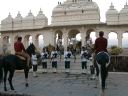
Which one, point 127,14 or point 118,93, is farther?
point 127,14

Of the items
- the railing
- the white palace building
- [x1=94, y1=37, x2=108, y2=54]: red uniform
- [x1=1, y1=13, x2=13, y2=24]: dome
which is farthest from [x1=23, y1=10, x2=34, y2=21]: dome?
[x1=94, y1=37, x2=108, y2=54]: red uniform

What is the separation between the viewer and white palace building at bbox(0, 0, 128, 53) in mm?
41469

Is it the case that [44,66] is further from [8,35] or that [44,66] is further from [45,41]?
A: [8,35]

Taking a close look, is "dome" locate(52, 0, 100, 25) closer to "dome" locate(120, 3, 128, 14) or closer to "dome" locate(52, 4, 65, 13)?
"dome" locate(52, 4, 65, 13)

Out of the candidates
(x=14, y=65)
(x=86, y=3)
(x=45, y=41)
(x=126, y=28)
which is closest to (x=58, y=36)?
(x=45, y=41)

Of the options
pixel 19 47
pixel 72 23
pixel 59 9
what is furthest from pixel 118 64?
pixel 59 9

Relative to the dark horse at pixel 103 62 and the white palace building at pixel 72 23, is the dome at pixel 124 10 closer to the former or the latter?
the white palace building at pixel 72 23

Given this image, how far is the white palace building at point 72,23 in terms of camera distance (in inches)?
1633

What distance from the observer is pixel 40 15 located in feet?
153

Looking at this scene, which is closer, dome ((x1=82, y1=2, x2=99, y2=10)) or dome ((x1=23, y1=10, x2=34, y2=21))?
dome ((x1=82, y1=2, x2=99, y2=10))

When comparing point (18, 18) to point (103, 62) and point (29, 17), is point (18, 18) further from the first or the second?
point (103, 62)

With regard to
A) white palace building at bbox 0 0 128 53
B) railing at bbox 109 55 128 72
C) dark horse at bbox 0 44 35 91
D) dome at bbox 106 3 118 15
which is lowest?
railing at bbox 109 55 128 72

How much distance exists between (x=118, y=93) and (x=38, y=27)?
116 feet

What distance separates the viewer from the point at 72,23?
42000mm
